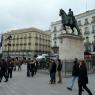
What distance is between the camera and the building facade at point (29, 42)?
321 ft

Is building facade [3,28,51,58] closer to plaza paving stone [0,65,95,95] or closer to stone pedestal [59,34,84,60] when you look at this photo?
stone pedestal [59,34,84,60]

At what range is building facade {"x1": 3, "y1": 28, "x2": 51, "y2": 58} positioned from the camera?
321 ft

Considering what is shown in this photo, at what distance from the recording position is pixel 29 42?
9906cm

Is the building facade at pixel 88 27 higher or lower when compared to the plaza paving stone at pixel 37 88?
higher

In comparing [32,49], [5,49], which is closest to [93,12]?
[32,49]

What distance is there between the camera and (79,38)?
86.3ft

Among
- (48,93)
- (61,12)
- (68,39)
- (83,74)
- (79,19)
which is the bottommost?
(48,93)

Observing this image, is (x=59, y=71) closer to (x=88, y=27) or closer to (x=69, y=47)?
(x=69, y=47)

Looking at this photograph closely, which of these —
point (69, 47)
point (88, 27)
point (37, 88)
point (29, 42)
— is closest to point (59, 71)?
point (37, 88)

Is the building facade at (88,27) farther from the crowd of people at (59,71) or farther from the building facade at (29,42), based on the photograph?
the crowd of people at (59,71)

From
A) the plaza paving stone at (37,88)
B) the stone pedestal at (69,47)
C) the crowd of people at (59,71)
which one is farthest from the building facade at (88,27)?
the plaza paving stone at (37,88)

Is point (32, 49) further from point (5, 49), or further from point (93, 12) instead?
point (93, 12)

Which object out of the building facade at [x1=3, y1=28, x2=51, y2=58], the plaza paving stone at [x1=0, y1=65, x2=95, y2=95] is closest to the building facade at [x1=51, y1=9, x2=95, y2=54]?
the building facade at [x1=3, y1=28, x2=51, y2=58]

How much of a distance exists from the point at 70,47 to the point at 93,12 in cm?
4423
